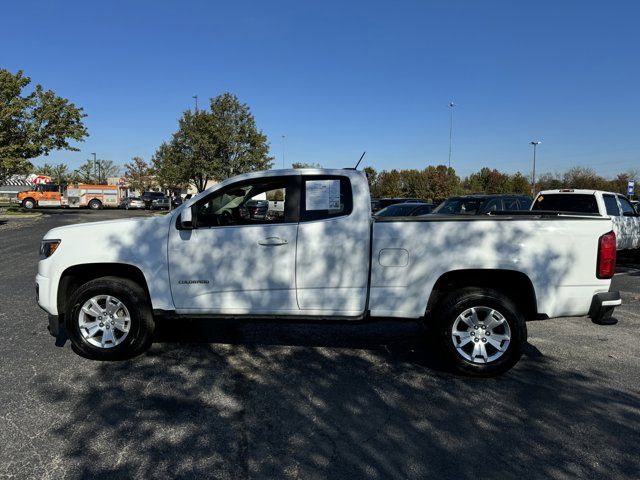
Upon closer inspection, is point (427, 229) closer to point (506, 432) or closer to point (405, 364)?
point (405, 364)

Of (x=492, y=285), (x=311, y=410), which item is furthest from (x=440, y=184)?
(x=311, y=410)

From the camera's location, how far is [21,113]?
2653cm

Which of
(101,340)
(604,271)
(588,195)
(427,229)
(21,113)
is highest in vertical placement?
(21,113)

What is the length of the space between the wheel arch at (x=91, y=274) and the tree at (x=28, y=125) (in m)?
24.8

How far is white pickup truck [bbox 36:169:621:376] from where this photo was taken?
4336mm

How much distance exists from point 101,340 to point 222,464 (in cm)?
236

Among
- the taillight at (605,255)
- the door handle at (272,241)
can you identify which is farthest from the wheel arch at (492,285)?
the door handle at (272,241)

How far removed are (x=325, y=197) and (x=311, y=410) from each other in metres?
1.99

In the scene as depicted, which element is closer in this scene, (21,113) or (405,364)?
(405,364)

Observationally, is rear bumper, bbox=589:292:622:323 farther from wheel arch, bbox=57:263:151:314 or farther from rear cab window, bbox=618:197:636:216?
rear cab window, bbox=618:197:636:216

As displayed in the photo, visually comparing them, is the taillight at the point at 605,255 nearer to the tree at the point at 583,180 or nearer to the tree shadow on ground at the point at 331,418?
the tree shadow on ground at the point at 331,418

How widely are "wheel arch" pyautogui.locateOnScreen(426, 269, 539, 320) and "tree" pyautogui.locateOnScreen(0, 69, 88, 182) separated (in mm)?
27285

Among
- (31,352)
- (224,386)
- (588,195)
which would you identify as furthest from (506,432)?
(588,195)

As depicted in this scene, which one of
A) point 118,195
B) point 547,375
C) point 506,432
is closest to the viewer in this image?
point 506,432
